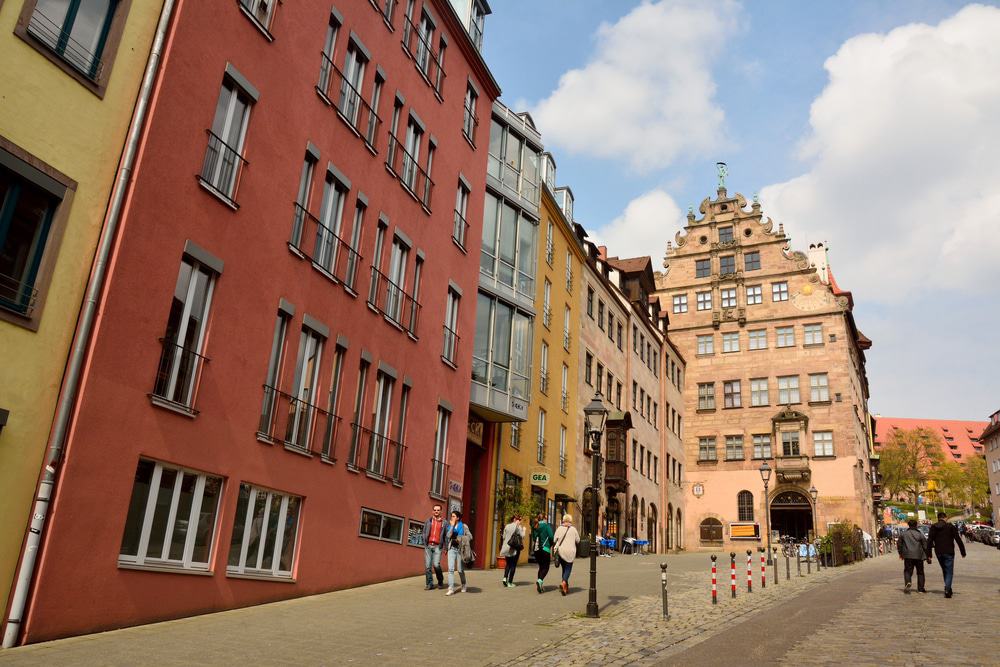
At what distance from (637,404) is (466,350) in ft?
77.1

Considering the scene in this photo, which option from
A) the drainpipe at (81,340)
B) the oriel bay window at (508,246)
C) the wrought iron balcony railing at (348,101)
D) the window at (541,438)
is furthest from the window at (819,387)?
the drainpipe at (81,340)

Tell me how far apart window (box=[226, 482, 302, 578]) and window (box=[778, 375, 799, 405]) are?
156ft

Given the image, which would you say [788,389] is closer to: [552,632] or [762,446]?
[762,446]

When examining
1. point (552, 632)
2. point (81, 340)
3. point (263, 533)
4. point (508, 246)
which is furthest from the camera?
point (508, 246)

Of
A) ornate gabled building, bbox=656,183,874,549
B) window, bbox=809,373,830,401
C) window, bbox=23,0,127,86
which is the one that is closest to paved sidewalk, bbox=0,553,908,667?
window, bbox=23,0,127,86

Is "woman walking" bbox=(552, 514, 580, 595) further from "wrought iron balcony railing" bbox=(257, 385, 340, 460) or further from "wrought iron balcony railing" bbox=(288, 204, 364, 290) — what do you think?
"wrought iron balcony railing" bbox=(288, 204, 364, 290)

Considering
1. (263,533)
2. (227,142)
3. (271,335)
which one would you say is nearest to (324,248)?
(271,335)

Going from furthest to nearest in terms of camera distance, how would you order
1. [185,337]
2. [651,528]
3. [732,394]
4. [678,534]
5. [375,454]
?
[732,394]
[678,534]
[651,528]
[375,454]
[185,337]

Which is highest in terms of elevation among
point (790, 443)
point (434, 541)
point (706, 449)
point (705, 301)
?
point (705, 301)

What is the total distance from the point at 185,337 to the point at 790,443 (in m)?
50.1

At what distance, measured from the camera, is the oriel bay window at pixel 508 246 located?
2575 cm

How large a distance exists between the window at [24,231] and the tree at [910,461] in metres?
106

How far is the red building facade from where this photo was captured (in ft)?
37.3

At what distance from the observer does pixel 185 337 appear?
1284 cm
